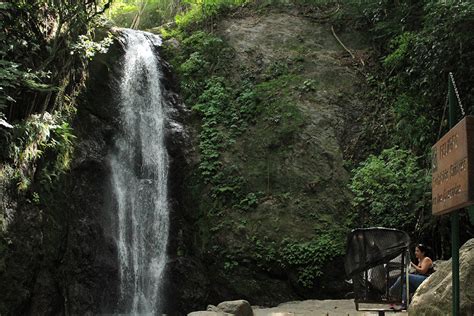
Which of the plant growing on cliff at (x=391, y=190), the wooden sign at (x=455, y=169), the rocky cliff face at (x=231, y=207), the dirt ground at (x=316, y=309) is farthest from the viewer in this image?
the rocky cliff face at (x=231, y=207)

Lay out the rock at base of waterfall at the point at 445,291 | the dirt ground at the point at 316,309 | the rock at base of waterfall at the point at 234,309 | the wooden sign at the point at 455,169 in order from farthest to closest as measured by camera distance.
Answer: the dirt ground at the point at 316,309, the rock at base of waterfall at the point at 234,309, the rock at base of waterfall at the point at 445,291, the wooden sign at the point at 455,169

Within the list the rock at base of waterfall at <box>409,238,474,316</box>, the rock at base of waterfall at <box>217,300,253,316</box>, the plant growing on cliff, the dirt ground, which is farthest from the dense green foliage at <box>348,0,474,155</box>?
the rock at base of waterfall at <box>217,300,253,316</box>

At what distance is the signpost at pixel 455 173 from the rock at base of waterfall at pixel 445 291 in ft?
4.63

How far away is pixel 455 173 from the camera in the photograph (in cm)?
247

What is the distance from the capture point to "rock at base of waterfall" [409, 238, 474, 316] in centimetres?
393

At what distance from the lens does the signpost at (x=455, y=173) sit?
226cm

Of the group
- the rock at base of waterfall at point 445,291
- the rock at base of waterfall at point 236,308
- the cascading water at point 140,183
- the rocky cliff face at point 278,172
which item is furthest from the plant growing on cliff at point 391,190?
the rock at base of waterfall at point 445,291

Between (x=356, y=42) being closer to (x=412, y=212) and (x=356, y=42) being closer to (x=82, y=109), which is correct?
(x=412, y=212)

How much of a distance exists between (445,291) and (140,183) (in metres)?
8.50

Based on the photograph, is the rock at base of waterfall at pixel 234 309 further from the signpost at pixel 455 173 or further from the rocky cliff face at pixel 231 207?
the signpost at pixel 455 173

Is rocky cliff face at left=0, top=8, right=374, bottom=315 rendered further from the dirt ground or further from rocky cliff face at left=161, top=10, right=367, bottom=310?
the dirt ground

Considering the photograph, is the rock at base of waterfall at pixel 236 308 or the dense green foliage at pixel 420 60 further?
the dense green foliage at pixel 420 60

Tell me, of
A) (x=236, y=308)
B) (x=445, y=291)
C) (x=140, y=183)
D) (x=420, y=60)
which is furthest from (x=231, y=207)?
(x=445, y=291)

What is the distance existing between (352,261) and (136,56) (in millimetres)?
9883
